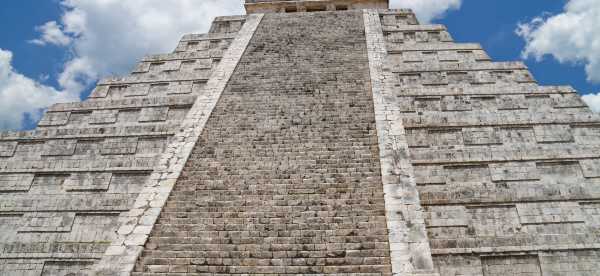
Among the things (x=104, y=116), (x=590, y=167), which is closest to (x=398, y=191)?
(x=590, y=167)

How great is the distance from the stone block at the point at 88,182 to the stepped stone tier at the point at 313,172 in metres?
0.04

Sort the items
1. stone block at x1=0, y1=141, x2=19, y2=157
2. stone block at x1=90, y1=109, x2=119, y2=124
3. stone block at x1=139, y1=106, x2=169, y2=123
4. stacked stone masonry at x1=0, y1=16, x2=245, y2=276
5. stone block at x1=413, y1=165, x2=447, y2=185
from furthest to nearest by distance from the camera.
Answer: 1. stone block at x1=90, y1=109, x2=119, y2=124
2. stone block at x1=139, y1=106, x2=169, y2=123
3. stone block at x1=0, y1=141, x2=19, y2=157
4. stone block at x1=413, y1=165, x2=447, y2=185
5. stacked stone masonry at x1=0, y1=16, x2=245, y2=276

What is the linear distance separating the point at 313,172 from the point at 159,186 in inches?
106

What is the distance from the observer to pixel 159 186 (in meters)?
7.73

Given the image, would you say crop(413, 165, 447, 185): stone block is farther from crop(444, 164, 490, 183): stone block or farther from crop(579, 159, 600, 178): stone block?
crop(579, 159, 600, 178): stone block

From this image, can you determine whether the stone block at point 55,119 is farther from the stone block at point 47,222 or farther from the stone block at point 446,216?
the stone block at point 446,216

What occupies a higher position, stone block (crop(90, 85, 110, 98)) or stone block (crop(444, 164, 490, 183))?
stone block (crop(90, 85, 110, 98))

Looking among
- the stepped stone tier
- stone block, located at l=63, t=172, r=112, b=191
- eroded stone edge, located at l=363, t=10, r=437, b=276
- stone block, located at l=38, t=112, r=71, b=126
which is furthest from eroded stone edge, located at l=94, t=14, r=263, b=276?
eroded stone edge, located at l=363, t=10, r=437, b=276

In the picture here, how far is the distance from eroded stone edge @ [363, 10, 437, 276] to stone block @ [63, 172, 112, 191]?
17.5ft

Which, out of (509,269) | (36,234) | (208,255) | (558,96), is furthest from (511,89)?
(36,234)

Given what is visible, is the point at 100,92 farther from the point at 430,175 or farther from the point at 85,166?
the point at 430,175

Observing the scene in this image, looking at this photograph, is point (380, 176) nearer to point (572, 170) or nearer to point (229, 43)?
point (572, 170)

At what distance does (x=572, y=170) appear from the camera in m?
8.29

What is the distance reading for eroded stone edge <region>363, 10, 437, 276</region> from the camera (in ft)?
19.5
